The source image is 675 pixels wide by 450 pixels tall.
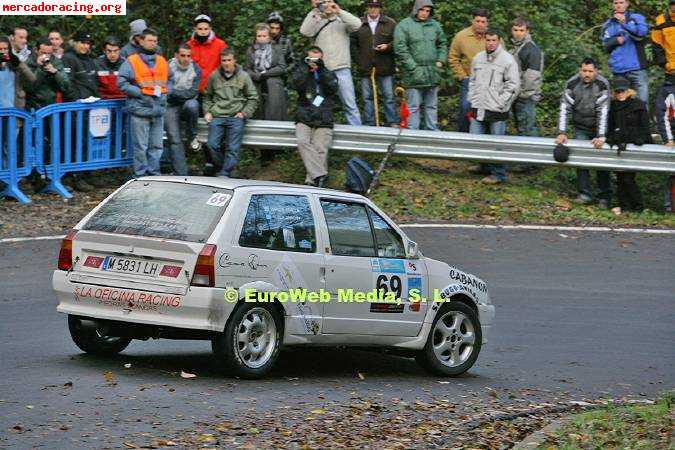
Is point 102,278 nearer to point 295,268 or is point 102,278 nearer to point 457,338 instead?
point 295,268

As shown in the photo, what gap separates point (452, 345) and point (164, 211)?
3133mm

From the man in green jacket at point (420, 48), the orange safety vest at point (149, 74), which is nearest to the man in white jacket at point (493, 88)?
the man in green jacket at point (420, 48)

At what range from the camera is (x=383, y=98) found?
21.9m

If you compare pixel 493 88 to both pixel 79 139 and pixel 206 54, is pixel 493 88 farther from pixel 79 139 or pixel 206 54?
pixel 79 139

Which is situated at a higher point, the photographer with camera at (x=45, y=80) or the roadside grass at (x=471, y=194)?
the photographer with camera at (x=45, y=80)

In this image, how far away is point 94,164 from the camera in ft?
67.9

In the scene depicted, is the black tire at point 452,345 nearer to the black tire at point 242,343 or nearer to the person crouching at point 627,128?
the black tire at point 242,343

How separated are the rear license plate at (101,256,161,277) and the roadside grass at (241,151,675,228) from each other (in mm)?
8673

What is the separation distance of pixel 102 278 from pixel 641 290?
7.47 m

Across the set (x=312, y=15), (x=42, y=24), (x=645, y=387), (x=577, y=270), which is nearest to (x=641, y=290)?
(x=577, y=270)

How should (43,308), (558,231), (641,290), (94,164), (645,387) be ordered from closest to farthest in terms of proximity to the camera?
(645,387) < (43,308) < (641,290) < (558,231) < (94,164)

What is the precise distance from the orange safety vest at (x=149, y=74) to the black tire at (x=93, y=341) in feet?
28.0

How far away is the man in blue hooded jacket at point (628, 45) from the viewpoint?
21.0 m

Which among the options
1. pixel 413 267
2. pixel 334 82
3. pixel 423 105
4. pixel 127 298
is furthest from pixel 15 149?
pixel 127 298
